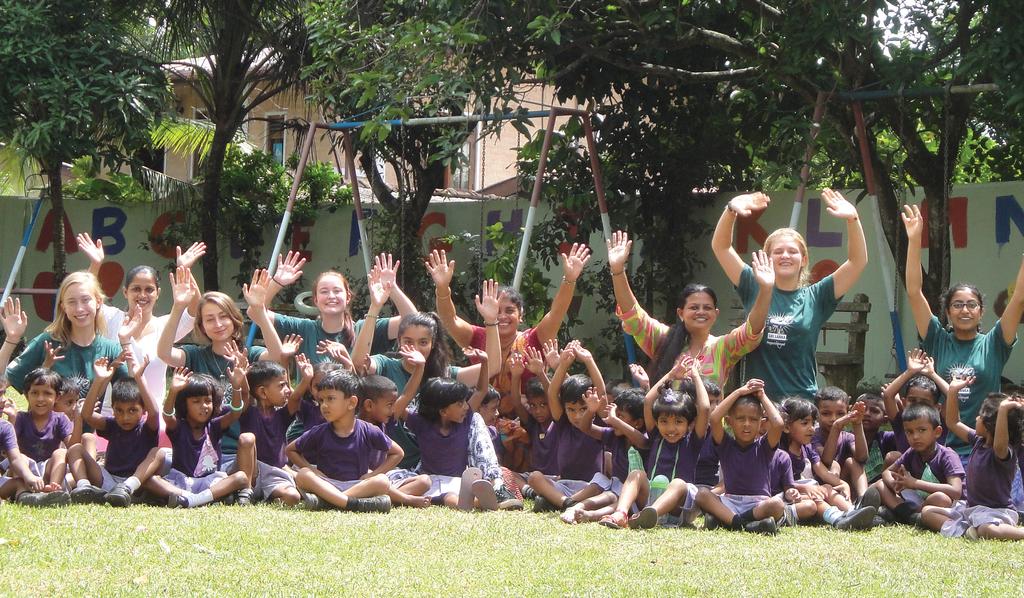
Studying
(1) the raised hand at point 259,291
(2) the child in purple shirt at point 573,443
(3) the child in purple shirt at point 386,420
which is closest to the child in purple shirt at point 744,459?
(2) the child in purple shirt at point 573,443

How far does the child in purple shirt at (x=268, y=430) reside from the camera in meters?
6.14

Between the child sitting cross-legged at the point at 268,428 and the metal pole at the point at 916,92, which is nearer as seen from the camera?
the child sitting cross-legged at the point at 268,428

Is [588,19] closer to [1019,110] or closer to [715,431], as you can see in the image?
[1019,110]

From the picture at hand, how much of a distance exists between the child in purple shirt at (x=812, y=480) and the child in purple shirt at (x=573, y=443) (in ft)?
3.05

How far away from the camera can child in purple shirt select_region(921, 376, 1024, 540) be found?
213 inches

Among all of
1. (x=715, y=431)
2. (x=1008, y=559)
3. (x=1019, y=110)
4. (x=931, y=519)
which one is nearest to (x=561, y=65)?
(x=1019, y=110)

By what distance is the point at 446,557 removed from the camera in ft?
15.3

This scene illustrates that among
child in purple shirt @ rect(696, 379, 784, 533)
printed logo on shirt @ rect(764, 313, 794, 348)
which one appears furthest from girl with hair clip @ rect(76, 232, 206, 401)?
printed logo on shirt @ rect(764, 313, 794, 348)

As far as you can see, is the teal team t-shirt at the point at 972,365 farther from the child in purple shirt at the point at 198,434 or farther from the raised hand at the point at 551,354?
the child in purple shirt at the point at 198,434

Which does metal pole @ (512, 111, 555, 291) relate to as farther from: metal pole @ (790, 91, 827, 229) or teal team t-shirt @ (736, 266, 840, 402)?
teal team t-shirt @ (736, 266, 840, 402)

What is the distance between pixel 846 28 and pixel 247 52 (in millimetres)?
7192

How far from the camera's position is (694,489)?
19.0ft

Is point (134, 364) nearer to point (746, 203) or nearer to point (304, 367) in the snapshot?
point (304, 367)

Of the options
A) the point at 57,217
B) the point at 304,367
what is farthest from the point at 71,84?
the point at 304,367
